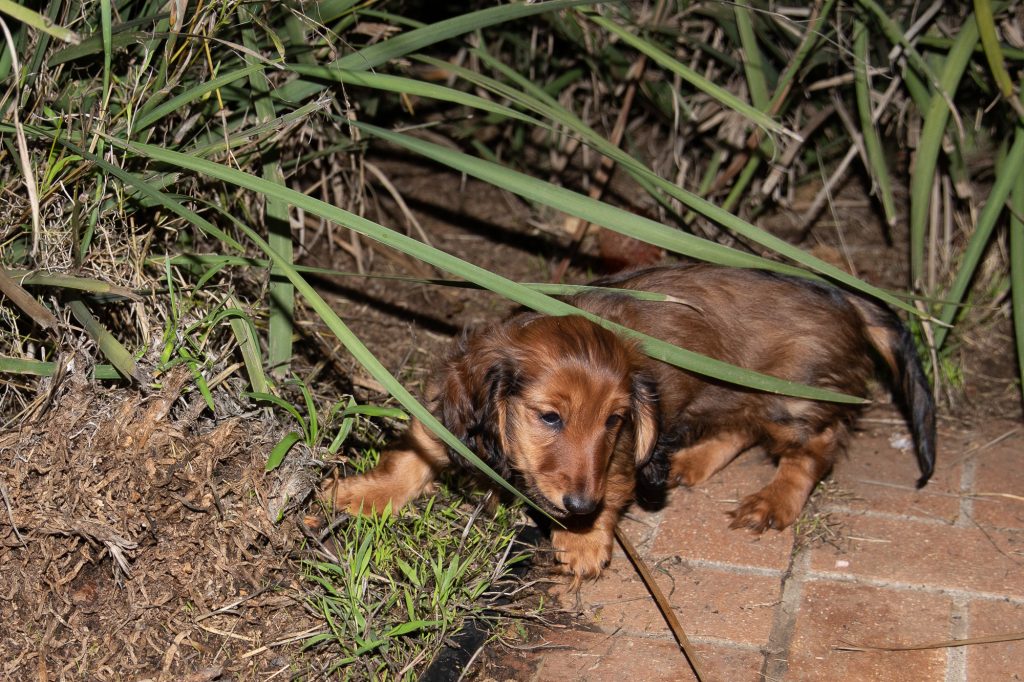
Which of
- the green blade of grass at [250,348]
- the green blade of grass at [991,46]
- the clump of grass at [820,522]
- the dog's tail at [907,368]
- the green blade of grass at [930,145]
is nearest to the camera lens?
the green blade of grass at [250,348]

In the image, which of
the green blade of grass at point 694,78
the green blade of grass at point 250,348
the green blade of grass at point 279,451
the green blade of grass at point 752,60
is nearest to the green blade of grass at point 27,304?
the green blade of grass at point 250,348

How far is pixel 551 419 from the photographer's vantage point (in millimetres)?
2693

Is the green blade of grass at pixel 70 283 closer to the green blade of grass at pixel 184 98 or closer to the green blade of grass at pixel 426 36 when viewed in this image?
the green blade of grass at pixel 184 98

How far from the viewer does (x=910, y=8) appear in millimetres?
4062

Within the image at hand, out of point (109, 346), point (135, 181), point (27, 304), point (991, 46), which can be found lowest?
point (109, 346)

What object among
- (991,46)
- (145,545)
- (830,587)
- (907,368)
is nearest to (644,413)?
(830,587)

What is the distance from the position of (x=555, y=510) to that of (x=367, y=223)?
842mm

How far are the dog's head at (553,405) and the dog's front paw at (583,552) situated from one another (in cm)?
14

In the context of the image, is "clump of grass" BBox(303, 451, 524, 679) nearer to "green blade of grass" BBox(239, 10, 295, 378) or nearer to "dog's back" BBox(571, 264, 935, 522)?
"green blade of grass" BBox(239, 10, 295, 378)

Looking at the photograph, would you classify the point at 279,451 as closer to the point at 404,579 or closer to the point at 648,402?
the point at 404,579

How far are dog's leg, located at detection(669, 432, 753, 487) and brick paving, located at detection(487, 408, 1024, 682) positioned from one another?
0.13ft

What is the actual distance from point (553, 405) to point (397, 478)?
539mm

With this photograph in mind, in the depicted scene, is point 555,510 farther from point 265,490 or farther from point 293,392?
point 293,392

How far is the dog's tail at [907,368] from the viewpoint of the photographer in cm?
316
